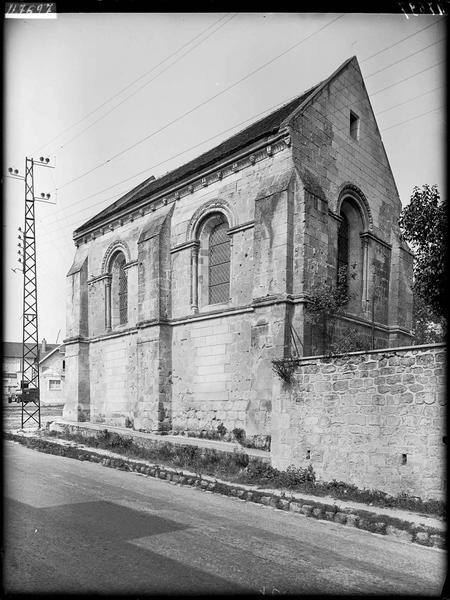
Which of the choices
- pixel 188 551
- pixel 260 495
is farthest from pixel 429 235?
pixel 188 551

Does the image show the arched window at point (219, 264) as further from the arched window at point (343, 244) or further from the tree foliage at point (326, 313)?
the arched window at point (343, 244)

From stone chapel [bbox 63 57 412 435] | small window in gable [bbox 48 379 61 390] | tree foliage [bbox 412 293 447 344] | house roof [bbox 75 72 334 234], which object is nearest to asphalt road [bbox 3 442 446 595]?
stone chapel [bbox 63 57 412 435]

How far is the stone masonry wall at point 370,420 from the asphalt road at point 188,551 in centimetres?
143

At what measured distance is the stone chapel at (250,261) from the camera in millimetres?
11773

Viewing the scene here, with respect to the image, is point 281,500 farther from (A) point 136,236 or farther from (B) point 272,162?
(A) point 136,236

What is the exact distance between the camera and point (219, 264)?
14.5 meters

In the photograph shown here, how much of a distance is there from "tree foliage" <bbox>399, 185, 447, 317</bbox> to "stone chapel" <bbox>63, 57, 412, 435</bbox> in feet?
12.5

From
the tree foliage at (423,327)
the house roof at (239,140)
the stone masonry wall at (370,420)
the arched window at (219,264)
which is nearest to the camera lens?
the stone masonry wall at (370,420)

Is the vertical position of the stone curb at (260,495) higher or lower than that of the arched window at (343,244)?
lower

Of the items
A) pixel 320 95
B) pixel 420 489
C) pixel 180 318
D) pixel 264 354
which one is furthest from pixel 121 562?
pixel 320 95

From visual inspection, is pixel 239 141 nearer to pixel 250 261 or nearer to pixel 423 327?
pixel 250 261

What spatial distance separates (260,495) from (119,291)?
1263 centimetres

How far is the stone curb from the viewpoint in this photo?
19.9ft

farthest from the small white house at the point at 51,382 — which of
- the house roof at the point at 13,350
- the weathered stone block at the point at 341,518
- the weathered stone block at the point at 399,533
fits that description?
the weathered stone block at the point at 399,533
